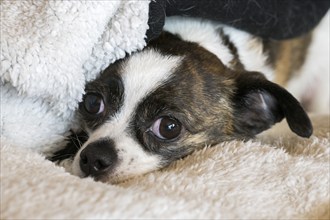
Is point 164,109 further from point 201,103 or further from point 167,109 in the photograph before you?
point 201,103

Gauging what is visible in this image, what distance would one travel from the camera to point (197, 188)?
121cm

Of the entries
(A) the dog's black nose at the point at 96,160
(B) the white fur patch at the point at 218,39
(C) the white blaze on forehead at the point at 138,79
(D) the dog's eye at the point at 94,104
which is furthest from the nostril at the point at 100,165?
(B) the white fur patch at the point at 218,39

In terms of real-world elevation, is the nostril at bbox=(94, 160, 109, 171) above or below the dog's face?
below

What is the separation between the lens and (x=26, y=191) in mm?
1055

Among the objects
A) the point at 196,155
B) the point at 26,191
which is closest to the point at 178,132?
the point at 196,155

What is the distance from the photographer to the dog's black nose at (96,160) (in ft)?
4.69

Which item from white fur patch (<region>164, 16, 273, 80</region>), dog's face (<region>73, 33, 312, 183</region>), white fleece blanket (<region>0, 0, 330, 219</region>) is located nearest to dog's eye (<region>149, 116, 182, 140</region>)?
dog's face (<region>73, 33, 312, 183</region>)

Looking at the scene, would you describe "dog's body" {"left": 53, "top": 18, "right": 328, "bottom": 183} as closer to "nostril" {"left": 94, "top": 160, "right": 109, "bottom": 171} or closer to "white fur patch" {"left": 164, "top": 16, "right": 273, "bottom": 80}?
"nostril" {"left": 94, "top": 160, "right": 109, "bottom": 171}

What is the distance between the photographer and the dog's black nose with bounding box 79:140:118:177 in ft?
4.69

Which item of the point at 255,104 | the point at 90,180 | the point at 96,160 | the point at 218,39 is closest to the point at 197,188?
the point at 90,180

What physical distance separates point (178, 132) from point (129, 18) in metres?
0.35

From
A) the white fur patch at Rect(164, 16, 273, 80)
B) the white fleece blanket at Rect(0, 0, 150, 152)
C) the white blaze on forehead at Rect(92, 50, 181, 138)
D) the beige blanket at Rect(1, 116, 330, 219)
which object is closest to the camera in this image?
the beige blanket at Rect(1, 116, 330, 219)

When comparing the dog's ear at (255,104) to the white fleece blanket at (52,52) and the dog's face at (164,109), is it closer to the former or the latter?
the dog's face at (164,109)

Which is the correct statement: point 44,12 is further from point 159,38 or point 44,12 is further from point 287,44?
point 287,44
